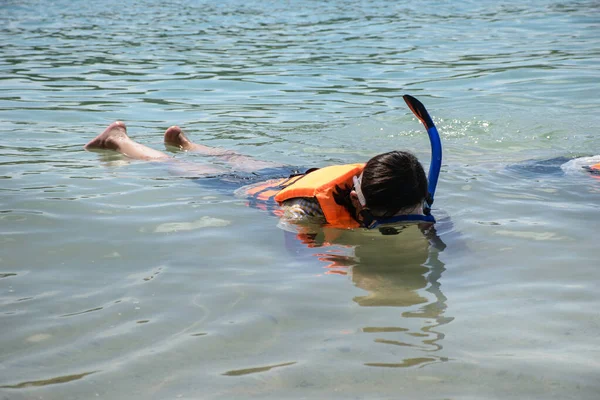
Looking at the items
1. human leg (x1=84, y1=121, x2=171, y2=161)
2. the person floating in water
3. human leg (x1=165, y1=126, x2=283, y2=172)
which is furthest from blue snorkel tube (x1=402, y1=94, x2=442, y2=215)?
human leg (x1=84, y1=121, x2=171, y2=161)

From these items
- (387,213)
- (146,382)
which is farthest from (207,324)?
(387,213)

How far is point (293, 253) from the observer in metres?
3.65

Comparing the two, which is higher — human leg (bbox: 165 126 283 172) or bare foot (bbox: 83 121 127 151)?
bare foot (bbox: 83 121 127 151)

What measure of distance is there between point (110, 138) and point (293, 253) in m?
2.62

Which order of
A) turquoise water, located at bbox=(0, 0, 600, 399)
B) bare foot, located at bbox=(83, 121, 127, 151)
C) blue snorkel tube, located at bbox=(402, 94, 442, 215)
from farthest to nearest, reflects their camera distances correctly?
bare foot, located at bbox=(83, 121, 127, 151) → blue snorkel tube, located at bbox=(402, 94, 442, 215) → turquoise water, located at bbox=(0, 0, 600, 399)

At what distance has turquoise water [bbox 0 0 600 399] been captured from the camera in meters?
2.44

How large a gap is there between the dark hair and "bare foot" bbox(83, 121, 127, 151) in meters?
2.57

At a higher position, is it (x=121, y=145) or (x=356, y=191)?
(x=356, y=191)

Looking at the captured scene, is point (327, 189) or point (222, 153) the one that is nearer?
point (327, 189)

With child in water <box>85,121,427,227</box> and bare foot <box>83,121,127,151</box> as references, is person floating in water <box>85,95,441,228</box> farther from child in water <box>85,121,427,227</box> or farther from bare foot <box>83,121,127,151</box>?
bare foot <box>83,121,127,151</box>

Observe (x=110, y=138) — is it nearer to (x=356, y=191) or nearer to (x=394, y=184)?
(x=356, y=191)

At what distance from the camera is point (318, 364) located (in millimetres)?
2477

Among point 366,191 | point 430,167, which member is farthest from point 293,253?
point 430,167

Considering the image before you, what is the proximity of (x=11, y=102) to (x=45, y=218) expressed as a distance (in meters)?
4.09
